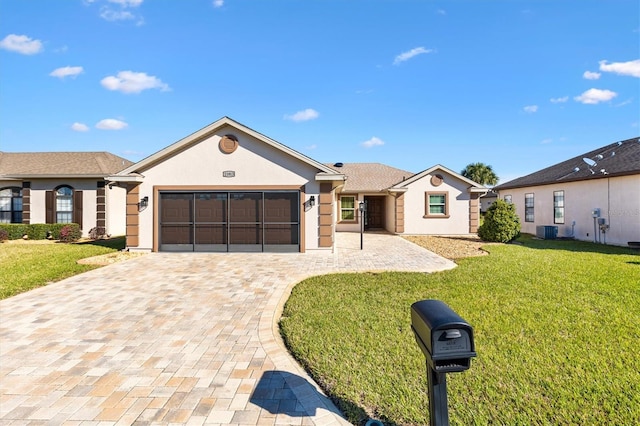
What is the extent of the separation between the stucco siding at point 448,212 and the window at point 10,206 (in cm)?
2427

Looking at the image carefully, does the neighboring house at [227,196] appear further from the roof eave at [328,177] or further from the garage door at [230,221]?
the roof eave at [328,177]

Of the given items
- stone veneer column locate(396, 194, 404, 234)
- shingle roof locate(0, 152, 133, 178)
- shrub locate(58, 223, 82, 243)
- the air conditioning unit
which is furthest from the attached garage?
the air conditioning unit

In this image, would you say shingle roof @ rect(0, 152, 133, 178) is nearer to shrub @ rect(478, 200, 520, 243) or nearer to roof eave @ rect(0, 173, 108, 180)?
roof eave @ rect(0, 173, 108, 180)

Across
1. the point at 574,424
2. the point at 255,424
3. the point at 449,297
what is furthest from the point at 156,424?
the point at 449,297

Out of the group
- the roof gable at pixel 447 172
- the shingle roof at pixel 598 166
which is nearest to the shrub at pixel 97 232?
the roof gable at pixel 447 172

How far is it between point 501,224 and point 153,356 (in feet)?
51.6

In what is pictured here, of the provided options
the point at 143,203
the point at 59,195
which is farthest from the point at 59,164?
the point at 143,203

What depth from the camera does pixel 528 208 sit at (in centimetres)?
1964

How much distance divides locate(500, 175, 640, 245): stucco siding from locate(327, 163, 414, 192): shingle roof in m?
9.02

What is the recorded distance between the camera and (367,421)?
2.55 m

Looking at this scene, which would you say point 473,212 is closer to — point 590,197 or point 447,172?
point 447,172

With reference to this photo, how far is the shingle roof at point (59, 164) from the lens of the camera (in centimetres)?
1669

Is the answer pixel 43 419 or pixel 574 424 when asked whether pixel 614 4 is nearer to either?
pixel 574 424

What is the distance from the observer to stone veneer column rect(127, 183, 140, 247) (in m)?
11.8
